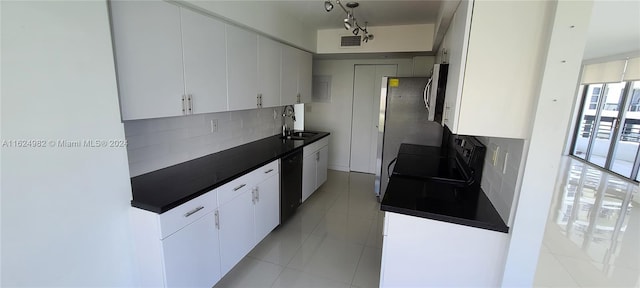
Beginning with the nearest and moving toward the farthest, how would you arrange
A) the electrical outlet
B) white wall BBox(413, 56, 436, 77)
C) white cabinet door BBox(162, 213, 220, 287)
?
white cabinet door BBox(162, 213, 220, 287) < the electrical outlet < white wall BBox(413, 56, 436, 77)

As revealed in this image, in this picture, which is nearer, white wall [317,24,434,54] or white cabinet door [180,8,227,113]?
white cabinet door [180,8,227,113]

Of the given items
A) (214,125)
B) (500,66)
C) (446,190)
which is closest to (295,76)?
→ (214,125)

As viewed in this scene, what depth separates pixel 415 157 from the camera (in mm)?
2883

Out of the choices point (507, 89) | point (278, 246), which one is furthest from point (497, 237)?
point (278, 246)

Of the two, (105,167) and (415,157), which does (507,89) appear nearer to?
(415,157)

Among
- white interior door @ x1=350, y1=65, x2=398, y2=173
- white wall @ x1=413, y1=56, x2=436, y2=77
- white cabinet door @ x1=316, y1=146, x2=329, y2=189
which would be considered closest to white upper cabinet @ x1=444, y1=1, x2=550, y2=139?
white cabinet door @ x1=316, y1=146, x2=329, y2=189

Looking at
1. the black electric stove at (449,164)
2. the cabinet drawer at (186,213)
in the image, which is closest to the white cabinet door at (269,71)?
the cabinet drawer at (186,213)

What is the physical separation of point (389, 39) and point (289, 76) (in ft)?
5.01

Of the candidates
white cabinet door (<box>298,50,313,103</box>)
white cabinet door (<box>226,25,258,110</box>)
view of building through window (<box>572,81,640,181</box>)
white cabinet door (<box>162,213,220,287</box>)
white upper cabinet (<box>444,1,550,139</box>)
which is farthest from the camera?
view of building through window (<box>572,81,640,181</box>)

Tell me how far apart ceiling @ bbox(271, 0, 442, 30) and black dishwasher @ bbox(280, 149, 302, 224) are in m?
1.61

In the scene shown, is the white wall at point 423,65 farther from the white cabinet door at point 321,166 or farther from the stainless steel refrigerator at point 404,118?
the white cabinet door at point 321,166

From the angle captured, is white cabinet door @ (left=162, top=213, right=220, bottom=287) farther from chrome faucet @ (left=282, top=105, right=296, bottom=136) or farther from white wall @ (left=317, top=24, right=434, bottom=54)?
white wall @ (left=317, top=24, right=434, bottom=54)

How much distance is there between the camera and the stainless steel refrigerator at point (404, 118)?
3447 mm

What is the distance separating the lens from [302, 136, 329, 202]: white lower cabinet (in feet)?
11.1
